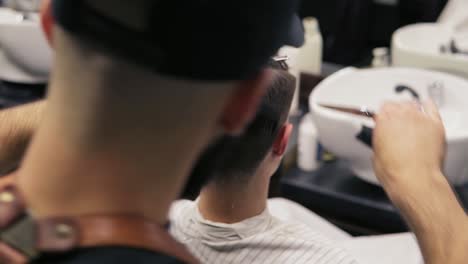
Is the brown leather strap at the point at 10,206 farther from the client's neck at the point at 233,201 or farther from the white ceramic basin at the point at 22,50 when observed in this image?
the white ceramic basin at the point at 22,50

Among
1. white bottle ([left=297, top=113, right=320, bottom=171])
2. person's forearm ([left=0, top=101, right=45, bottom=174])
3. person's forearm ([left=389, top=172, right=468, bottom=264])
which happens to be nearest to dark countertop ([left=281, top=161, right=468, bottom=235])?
white bottle ([left=297, top=113, right=320, bottom=171])

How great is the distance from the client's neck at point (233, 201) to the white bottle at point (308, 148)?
2.21 feet

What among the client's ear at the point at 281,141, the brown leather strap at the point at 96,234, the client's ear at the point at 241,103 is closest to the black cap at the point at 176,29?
the client's ear at the point at 241,103

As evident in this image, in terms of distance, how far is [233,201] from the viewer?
1083mm

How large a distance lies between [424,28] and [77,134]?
5.40ft

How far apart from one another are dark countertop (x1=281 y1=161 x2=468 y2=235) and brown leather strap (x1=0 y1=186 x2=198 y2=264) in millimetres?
1207

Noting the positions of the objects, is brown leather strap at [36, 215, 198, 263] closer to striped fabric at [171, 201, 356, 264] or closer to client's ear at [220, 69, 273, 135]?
client's ear at [220, 69, 273, 135]

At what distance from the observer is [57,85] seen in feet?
1.71

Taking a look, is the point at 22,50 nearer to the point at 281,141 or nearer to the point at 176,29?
the point at 281,141

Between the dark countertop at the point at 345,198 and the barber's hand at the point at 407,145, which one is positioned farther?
the dark countertop at the point at 345,198

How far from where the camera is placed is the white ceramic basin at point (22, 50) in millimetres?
1948

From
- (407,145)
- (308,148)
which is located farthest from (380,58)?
(407,145)

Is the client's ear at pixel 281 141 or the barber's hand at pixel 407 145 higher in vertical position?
the client's ear at pixel 281 141

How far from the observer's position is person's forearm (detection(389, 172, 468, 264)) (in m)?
1.04
